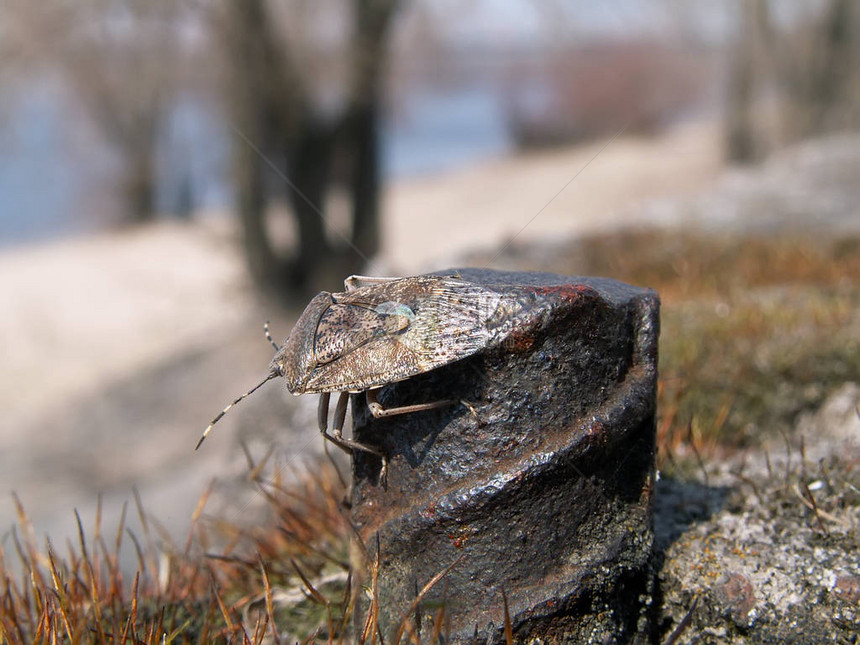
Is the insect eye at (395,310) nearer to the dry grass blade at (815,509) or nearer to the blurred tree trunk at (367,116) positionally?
the dry grass blade at (815,509)

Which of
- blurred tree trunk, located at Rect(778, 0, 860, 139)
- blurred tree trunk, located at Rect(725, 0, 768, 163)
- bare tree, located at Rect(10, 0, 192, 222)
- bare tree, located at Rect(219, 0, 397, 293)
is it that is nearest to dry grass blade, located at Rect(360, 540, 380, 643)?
bare tree, located at Rect(219, 0, 397, 293)

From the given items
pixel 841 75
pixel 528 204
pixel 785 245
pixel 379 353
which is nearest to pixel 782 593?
pixel 379 353

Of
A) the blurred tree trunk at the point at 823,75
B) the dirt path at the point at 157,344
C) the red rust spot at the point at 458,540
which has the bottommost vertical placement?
the dirt path at the point at 157,344

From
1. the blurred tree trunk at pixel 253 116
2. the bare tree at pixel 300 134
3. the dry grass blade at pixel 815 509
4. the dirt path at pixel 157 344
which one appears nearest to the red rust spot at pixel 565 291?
the dirt path at pixel 157 344

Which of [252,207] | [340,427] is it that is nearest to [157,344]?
[252,207]

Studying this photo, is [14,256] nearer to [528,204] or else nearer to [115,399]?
[115,399]

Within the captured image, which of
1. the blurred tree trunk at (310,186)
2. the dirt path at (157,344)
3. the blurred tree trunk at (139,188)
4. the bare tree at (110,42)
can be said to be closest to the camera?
the dirt path at (157,344)

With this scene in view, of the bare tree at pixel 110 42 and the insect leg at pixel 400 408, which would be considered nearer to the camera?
the insect leg at pixel 400 408

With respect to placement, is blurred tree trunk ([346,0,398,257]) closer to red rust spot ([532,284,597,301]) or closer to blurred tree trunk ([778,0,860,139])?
red rust spot ([532,284,597,301])
